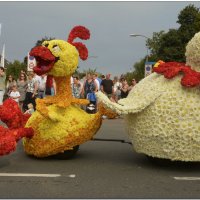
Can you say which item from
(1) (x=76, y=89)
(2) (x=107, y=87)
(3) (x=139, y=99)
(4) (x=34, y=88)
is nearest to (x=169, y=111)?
(3) (x=139, y=99)

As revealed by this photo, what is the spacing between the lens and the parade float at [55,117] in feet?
20.6

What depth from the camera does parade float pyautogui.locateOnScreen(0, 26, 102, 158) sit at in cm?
629

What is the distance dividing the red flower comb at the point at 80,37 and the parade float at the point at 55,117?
0.18 metres

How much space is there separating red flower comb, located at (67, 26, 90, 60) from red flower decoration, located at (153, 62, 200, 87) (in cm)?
127

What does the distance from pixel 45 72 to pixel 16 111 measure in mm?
768

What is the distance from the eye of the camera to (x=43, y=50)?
625 centimetres

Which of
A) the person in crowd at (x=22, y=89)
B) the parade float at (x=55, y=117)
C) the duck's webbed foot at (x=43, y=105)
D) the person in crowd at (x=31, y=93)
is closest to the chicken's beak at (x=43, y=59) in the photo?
the parade float at (x=55, y=117)

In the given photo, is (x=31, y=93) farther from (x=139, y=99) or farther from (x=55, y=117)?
(x=139, y=99)

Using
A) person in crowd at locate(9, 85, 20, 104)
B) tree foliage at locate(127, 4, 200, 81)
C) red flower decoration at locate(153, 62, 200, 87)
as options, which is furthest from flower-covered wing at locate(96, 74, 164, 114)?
tree foliage at locate(127, 4, 200, 81)

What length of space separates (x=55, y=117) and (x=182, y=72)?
6.25 feet

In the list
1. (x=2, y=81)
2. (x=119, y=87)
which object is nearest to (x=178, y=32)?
(x=119, y=87)

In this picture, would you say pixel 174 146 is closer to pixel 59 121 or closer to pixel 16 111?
pixel 59 121

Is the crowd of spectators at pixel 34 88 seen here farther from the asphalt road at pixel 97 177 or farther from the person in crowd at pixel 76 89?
the asphalt road at pixel 97 177

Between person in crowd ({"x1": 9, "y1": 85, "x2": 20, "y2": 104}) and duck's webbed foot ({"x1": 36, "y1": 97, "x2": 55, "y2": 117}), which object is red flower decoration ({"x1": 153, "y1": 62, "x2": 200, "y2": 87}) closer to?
duck's webbed foot ({"x1": 36, "y1": 97, "x2": 55, "y2": 117})
